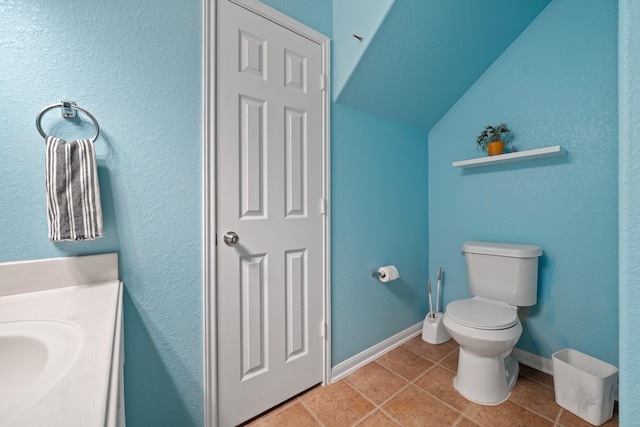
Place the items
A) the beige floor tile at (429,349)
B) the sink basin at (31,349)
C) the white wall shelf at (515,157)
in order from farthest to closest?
the beige floor tile at (429,349) → the white wall shelf at (515,157) → the sink basin at (31,349)

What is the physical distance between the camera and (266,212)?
51.2 inches

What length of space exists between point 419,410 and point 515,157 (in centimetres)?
157

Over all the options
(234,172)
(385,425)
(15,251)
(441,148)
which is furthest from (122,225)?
(441,148)

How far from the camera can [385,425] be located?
124 centimetres

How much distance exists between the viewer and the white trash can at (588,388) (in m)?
1.21

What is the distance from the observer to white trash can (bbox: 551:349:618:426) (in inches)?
47.4

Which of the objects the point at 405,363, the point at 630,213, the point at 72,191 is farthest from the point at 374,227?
the point at 72,191

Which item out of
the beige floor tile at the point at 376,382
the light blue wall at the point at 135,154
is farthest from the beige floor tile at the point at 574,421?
the light blue wall at the point at 135,154

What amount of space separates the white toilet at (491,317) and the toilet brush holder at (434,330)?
412 mm

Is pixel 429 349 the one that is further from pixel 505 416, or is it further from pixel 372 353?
pixel 505 416

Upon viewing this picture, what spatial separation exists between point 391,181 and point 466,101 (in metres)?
0.85

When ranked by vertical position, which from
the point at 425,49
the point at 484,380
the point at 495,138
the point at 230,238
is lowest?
the point at 484,380

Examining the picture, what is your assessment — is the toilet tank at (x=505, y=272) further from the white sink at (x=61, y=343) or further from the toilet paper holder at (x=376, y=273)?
the white sink at (x=61, y=343)

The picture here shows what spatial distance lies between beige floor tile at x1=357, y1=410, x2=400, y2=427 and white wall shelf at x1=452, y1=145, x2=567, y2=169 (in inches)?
64.2
